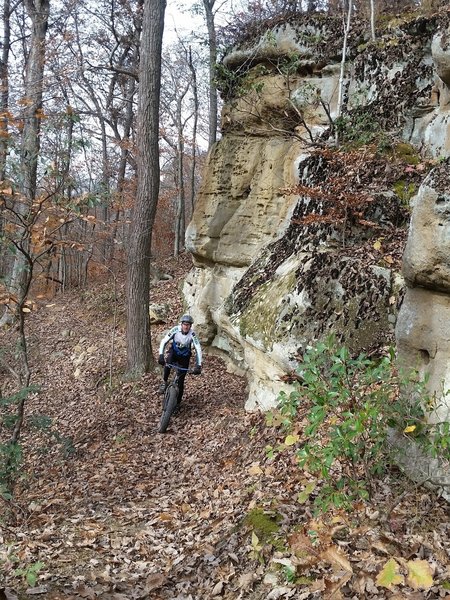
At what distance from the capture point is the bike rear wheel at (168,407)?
800cm

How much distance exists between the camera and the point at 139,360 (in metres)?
10.2

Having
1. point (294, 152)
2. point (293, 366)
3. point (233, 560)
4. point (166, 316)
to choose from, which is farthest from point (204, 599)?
point (166, 316)

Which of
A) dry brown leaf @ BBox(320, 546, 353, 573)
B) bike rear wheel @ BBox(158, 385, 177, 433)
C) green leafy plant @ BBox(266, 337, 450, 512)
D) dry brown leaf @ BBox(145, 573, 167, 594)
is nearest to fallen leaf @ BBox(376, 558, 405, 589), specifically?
dry brown leaf @ BBox(320, 546, 353, 573)

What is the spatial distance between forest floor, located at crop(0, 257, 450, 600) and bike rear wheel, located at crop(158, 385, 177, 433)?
0.63 feet

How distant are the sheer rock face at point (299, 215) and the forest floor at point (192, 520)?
1377 mm

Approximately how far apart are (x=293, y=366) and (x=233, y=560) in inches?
121

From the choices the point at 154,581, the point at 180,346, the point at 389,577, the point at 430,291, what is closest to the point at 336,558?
the point at 389,577

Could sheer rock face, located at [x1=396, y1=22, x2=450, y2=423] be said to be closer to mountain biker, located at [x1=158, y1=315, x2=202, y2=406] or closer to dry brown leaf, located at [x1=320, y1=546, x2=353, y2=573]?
dry brown leaf, located at [x1=320, y1=546, x2=353, y2=573]

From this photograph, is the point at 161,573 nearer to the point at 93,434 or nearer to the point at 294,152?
the point at 93,434

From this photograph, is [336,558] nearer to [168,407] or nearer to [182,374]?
[168,407]

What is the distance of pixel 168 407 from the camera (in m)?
8.05

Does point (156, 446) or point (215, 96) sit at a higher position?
point (215, 96)

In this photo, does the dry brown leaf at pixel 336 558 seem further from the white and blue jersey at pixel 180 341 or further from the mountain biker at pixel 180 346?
the white and blue jersey at pixel 180 341

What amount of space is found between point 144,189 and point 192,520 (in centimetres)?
691
